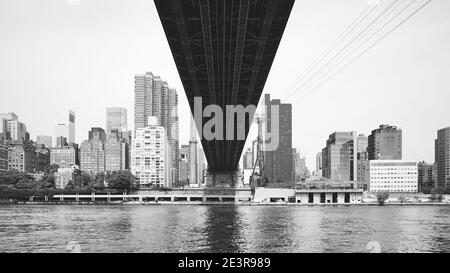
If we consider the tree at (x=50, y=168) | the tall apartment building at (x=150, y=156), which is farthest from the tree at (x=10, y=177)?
the tall apartment building at (x=150, y=156)

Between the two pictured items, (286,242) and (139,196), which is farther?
(139,196)

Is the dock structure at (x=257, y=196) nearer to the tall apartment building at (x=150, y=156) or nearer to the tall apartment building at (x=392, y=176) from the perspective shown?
the tall apartment building at (x=392, y=176)

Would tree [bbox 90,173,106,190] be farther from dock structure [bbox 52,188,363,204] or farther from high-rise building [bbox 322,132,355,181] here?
high-rise building [bbox 322,132,355,181]

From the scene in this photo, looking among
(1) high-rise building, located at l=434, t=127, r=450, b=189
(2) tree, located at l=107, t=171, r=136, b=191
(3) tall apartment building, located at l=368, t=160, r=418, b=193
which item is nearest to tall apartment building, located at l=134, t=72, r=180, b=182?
(2) tree, located at l=107, t=171, r=136, b=191
